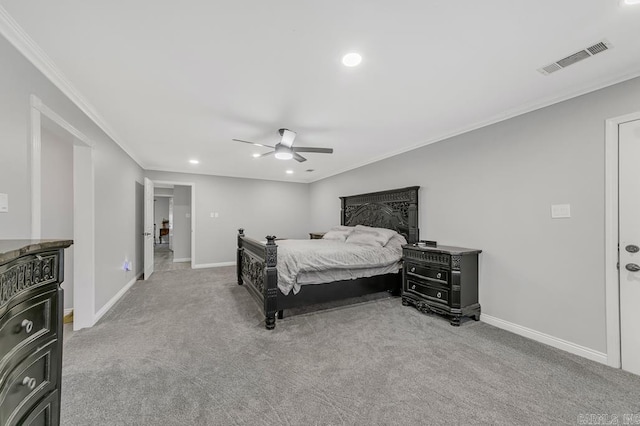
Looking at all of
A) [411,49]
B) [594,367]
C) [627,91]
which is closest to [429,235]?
[594,367]

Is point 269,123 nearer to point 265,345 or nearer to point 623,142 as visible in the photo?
point 265,345

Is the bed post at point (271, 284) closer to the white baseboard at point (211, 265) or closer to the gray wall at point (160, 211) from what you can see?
the white baseboard at point (211, 265)

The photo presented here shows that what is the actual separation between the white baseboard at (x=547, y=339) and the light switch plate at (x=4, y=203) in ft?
14.4

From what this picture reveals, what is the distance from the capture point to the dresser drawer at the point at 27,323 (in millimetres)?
865

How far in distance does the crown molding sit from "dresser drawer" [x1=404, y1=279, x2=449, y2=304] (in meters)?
4.21

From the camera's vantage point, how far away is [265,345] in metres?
2.44

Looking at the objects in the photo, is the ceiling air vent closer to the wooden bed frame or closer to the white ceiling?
the white ceiling

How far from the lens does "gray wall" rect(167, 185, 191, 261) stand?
7039 mm

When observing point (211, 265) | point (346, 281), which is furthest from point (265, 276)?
point (211, 265)

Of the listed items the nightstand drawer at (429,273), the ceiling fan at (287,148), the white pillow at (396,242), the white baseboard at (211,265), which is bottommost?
the white baseboard at (211,265)

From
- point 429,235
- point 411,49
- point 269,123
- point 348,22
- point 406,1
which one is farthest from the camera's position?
point 429,235

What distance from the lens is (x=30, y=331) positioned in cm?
101

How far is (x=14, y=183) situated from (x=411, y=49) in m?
2.82

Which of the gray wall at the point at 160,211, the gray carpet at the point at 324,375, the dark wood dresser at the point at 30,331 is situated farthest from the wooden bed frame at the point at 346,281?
the gray wall at the point at 160,211
